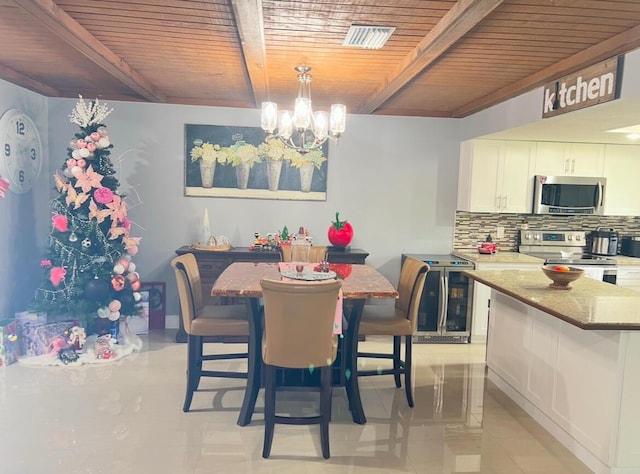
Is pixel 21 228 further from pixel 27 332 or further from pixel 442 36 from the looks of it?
pixel 442 36

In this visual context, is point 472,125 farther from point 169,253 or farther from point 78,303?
point 78,303

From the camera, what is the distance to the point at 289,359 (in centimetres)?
274

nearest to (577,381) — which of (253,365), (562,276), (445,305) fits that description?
(562,276)

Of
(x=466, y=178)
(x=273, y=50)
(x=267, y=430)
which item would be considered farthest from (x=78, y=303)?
(x=466, y=178)

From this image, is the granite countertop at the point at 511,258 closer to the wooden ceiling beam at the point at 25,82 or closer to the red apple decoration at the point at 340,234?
the red apple decoration at the point at 340,234

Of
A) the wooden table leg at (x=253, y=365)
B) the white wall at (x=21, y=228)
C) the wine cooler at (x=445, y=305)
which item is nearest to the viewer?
the wooden table leg at (x=253, y=365)

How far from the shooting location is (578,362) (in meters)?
2.81

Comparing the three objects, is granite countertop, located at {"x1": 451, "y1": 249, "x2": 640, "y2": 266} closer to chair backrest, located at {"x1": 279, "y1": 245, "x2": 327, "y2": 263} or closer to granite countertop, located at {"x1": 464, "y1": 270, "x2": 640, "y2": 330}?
granite countertop, located at {"x1": 464, "y1": 270, "x2": 640, "y2": 330}

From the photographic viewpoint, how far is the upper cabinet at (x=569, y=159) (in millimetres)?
5047

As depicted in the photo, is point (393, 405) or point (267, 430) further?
point (393, 405)

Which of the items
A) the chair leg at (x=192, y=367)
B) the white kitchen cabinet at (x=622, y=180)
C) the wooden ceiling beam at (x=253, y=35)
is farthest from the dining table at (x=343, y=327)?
the white kitchen cabinet at (x=622, y=180)

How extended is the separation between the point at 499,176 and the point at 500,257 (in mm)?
866

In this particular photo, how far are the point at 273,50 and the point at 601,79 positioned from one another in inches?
81.4

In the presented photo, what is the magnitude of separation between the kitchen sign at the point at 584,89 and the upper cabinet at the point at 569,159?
1556 mm
